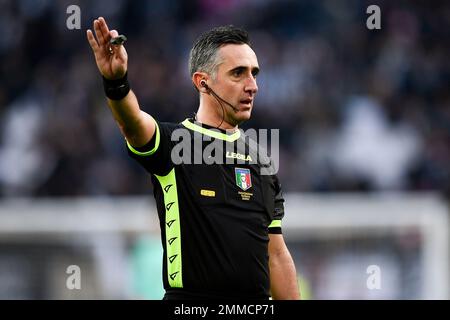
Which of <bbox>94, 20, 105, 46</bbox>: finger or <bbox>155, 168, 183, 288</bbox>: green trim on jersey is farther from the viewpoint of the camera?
<bbox>155, 168, 183, 288</bbox>: green trim on jersey

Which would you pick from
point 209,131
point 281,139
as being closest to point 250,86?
point 209,131

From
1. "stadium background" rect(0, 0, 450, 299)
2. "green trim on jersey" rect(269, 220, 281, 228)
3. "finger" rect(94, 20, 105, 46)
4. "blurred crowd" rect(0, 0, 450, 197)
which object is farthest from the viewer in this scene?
"blurred crowd" rect(0, 0, 450, 197)

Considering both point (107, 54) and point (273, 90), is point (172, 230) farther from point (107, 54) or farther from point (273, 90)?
point (273, 90)

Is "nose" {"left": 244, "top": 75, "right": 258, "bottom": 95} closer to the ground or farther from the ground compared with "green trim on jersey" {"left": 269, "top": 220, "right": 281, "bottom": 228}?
farther from the ground

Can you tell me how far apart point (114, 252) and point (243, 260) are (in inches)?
238

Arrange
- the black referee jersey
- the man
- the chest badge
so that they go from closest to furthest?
the man
the black referee jersey
the chest badge

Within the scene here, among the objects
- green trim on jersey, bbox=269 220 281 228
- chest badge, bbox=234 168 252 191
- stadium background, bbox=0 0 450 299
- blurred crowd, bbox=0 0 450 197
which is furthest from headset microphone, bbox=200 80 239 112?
blurred crowd, bbox=0 0 450 197

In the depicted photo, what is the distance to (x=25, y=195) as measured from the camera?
39.0ft

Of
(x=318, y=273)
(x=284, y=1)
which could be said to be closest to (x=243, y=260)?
(x=318, y=273)

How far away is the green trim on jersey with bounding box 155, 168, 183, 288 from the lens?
15.1 feet

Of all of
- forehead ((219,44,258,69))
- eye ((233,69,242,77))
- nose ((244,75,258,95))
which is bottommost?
nose ((244,75,258,95))

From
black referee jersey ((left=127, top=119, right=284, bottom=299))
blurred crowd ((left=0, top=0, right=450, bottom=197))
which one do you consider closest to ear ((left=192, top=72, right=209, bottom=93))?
black referee jersey ((left=127, top=119, right=284, bottom=299))

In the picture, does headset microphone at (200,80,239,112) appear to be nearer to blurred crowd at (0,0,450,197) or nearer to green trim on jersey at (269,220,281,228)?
green trim on jersey at (269,220,281,228)

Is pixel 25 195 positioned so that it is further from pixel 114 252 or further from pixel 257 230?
pixel 257 230
